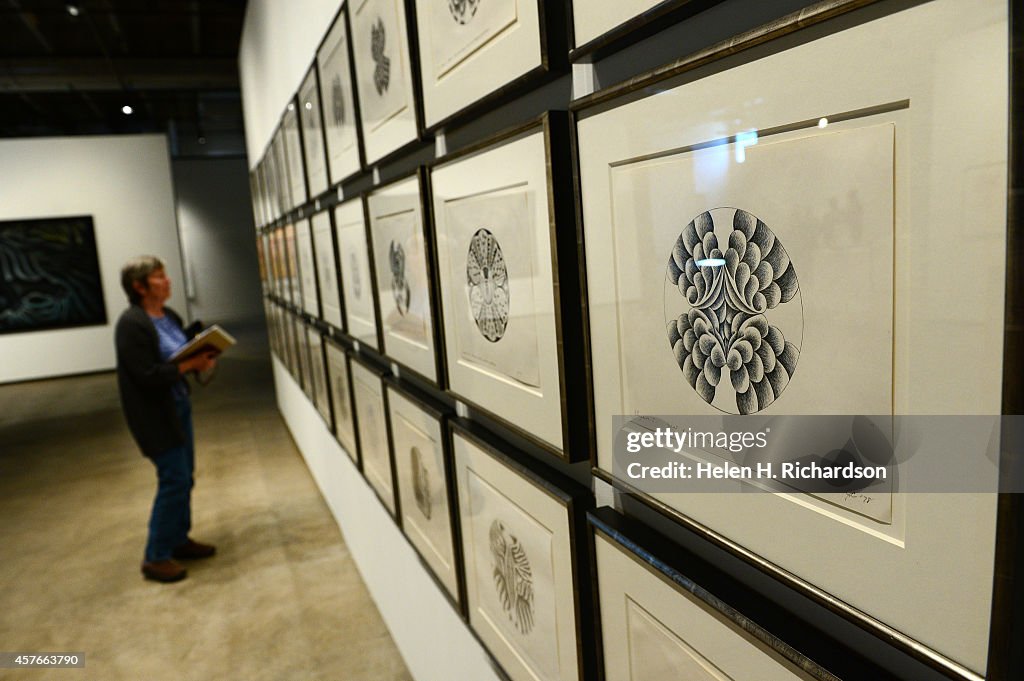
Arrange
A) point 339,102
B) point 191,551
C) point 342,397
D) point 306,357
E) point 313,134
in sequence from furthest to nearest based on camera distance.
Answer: point 306,357 → point 191,551 → point 342,397 → point 313,134 → point 339,102

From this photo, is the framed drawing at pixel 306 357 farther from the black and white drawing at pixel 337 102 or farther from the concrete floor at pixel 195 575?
the black and white drawing at pixel 337 102

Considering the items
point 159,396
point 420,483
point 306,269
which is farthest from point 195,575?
point 420,483

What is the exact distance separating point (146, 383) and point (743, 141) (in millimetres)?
3319

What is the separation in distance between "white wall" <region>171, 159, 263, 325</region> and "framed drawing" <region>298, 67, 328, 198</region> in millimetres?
13570

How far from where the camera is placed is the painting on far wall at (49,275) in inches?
396

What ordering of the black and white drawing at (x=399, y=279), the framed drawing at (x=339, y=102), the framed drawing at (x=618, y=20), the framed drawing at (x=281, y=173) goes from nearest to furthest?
the framed drawing at (x=618, y=20) < the black and white drawing at (x=399, y=279) < the framed drawing at (x=339, y=102) < the framed drawing at (x=281, y=173)

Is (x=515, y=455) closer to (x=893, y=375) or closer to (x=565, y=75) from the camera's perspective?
(x=565, y=75)

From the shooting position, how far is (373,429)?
2.44 metres

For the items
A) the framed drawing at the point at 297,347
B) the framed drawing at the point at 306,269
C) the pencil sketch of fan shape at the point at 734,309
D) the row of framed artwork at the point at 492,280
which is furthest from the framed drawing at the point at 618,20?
the framed drawing at the point at 297,347

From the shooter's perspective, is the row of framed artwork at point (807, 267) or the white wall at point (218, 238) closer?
the row of framed artwork at point (807, 267)

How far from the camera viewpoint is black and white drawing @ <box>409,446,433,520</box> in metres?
1.86

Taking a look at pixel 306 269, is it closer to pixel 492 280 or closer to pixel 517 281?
pixel 492 280

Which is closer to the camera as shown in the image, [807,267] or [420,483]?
[807,267]

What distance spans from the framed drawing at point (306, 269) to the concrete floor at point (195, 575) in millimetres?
1315
